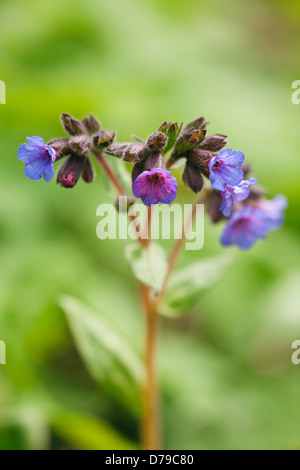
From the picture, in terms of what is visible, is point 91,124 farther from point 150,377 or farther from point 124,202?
point 150,377

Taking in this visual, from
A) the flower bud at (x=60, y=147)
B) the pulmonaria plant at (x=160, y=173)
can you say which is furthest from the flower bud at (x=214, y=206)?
the flower bud at (x=60, y=147)

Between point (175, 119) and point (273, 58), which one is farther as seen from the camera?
point (273, 58)

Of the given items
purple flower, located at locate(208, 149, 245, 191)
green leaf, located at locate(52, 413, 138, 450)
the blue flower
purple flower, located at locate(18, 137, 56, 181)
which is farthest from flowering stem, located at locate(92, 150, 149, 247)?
green leaf, located at locate(52, 413, 138, 450)

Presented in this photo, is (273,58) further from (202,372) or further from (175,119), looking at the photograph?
(202,372)

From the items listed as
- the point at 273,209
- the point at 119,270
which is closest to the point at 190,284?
the point at 273,209

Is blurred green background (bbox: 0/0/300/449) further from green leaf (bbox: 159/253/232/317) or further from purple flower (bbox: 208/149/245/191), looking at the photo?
purple flower (bbox: 208/149/245/191)

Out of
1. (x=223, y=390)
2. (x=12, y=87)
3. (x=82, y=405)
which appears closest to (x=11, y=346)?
(x=82, y=405)

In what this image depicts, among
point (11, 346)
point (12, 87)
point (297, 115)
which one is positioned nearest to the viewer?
point (11, 346)
